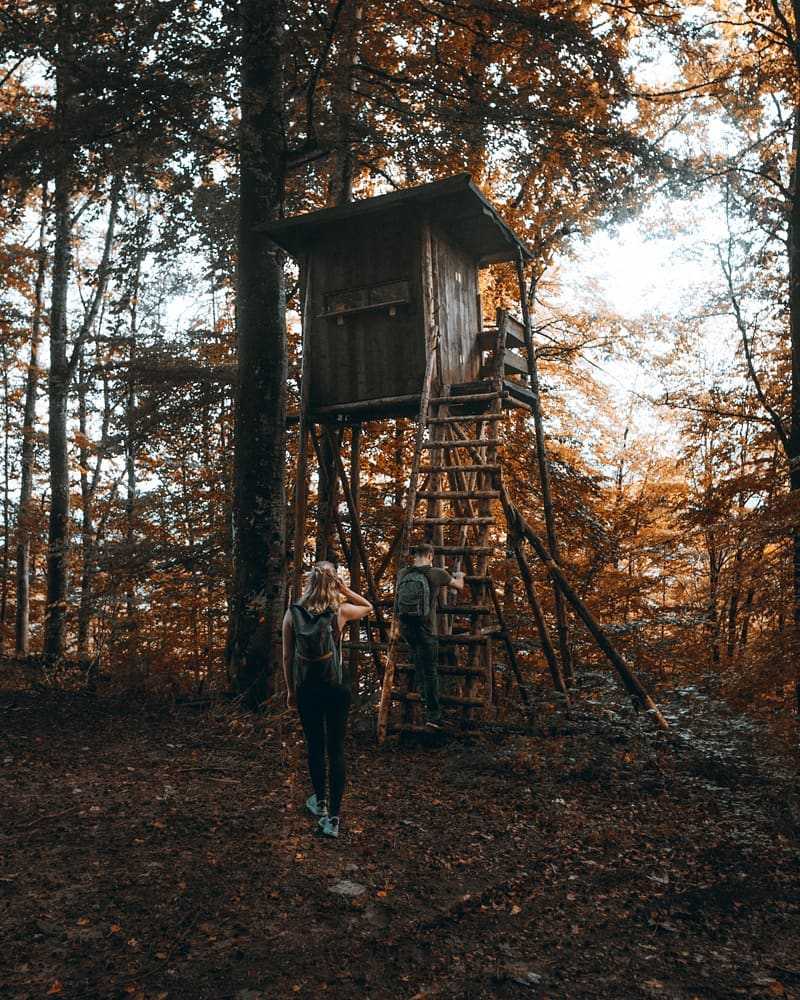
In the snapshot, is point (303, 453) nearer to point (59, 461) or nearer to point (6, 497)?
point (59, 461)

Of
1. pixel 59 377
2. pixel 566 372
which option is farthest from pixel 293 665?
pixel 566 372

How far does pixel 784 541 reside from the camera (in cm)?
696

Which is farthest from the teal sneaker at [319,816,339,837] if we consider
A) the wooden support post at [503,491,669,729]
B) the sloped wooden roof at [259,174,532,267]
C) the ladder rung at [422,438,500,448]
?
the sloped wooden roof at [259,174,532,267]

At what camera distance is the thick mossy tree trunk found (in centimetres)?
1016

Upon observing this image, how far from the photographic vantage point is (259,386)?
35.0 feet

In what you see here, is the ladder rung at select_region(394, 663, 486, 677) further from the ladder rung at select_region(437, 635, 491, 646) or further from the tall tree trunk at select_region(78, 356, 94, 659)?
the tall tree trunk at select_region(78, 356, 94, 659)

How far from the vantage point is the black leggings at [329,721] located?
586 cm

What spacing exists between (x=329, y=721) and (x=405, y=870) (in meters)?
1.20

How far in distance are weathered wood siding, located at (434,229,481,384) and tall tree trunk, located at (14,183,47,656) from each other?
34.7ft

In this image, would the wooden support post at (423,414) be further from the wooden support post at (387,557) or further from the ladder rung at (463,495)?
the wooden support post at (387,557)

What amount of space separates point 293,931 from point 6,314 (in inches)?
698

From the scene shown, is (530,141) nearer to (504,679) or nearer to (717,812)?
(504,679)

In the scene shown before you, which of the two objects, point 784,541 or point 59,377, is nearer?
point 784,541

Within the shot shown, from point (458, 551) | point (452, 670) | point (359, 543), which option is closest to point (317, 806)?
point (452, 670)
